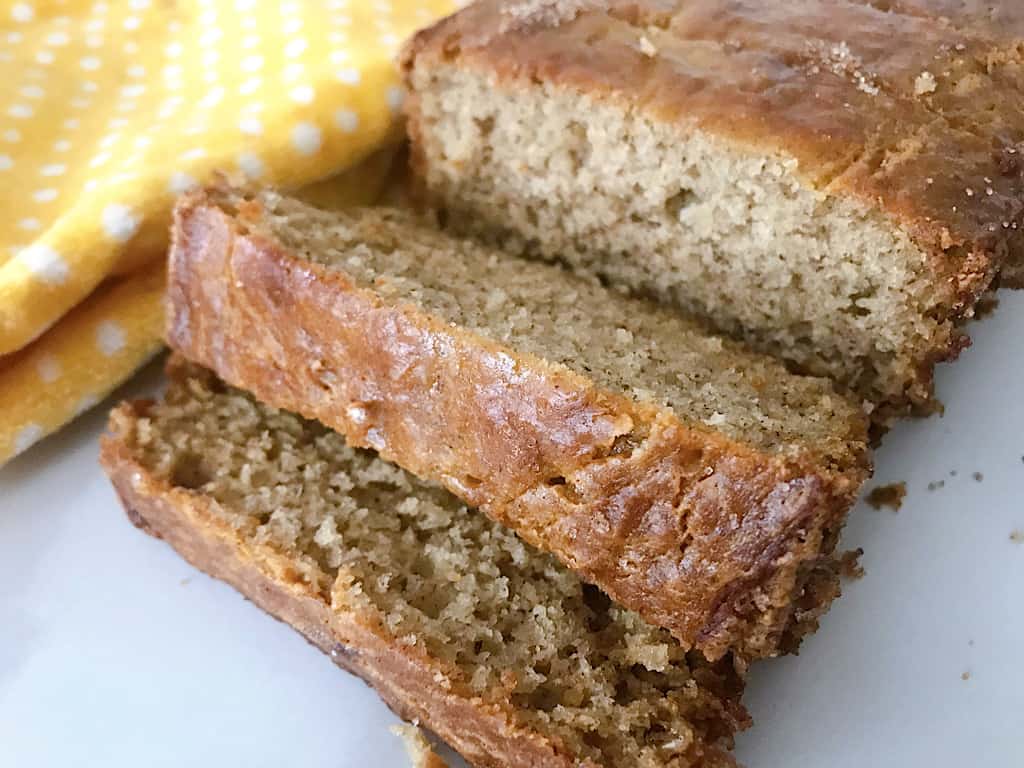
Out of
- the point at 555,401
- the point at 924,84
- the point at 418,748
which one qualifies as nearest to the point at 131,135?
the point at 555,401

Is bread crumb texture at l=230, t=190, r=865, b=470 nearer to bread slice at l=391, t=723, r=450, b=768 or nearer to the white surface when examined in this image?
the white surface

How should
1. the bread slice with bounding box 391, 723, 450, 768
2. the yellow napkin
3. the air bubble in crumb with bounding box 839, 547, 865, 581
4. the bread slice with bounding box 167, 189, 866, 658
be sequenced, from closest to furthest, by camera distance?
1. the bread slice with bounding box 167, 189, 866, 658
2. the bread slice with bounding box 391, 723, 450, 768
3. the air bubble in crumb with bounding box 839, 547, 865, 581
4. the yellow napkin

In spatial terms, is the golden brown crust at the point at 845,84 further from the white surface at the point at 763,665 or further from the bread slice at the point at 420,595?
the bread slice at the point at 420,595

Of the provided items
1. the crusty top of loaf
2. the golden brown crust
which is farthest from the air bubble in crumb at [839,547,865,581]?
the crusty top of loaf

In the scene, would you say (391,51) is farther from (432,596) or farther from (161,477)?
(432,596)

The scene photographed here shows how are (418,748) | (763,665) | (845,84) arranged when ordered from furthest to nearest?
(845,84) → (763,665) → (418,748)

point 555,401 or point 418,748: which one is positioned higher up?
point 555,401

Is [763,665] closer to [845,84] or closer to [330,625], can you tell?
[330,625]
